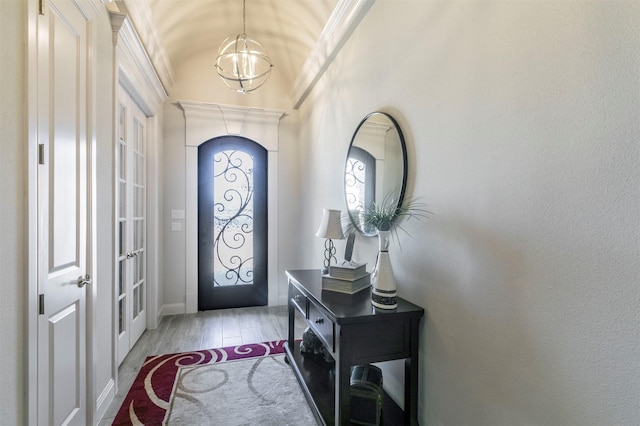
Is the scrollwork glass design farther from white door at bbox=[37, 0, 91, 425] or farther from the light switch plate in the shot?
white door at bbox=[37, 0, 91, 425]

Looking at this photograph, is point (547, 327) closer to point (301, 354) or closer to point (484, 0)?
point (484, 0)

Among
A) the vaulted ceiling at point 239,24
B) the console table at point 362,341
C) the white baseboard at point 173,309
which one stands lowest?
the white baseboard at point 173,309

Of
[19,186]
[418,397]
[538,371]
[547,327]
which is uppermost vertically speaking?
[19,186]

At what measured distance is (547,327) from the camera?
0.96 m

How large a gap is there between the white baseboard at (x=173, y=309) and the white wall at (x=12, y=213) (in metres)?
2.56

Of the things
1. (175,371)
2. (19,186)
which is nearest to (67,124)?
(19,186)

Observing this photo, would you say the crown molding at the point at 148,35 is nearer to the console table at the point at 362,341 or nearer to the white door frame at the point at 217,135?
the white door frame at the point at 217,135

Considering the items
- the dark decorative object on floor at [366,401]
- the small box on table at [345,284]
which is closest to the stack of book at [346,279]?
the small box on table at [345,284]

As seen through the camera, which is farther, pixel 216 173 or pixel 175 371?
pixel 216 173

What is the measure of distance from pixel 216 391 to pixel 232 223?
7.00ft

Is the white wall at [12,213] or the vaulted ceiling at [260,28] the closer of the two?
the white wall at [12,213]

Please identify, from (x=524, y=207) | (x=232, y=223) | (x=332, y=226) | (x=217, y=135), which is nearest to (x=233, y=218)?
(x=232, y=223)

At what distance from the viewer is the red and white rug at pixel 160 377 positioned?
1833 mm

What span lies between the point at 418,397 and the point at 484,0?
1.88 m
